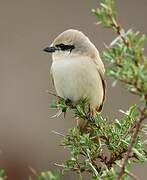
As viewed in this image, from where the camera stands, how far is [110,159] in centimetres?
153

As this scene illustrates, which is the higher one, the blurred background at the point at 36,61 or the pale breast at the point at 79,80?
the pale breast at the point at 79,80

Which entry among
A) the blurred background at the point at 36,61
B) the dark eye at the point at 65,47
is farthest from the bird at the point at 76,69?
the blurred background at the point at 36,61

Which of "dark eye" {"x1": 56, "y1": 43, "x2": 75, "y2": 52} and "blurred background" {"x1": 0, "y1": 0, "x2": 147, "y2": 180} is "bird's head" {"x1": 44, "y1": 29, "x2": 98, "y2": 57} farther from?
"blurred background" {"x1": 0, "y1": 0, "x2": 147, "y2": 180}

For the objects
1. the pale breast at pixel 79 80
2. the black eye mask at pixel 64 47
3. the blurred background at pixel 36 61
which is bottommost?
the blurred background at pixel 36 61

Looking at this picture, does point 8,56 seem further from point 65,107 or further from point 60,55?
point 65,107

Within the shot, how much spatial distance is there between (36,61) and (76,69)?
3.55 metres

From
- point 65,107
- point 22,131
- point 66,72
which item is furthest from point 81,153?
point 22,131

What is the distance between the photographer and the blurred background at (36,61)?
5.84 m

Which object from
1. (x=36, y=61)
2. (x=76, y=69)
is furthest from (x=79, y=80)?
(x=36, y=61)

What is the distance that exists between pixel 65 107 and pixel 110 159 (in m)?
0.31

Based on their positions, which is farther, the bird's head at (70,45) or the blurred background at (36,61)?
the blurred background at (36,61)

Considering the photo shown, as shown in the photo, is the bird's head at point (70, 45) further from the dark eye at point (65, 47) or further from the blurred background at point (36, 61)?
the blurred background at point (36, 61)

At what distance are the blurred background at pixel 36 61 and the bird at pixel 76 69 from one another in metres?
3.28

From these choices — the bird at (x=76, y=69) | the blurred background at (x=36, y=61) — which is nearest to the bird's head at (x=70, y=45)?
the bird at (x=76, y=69)
